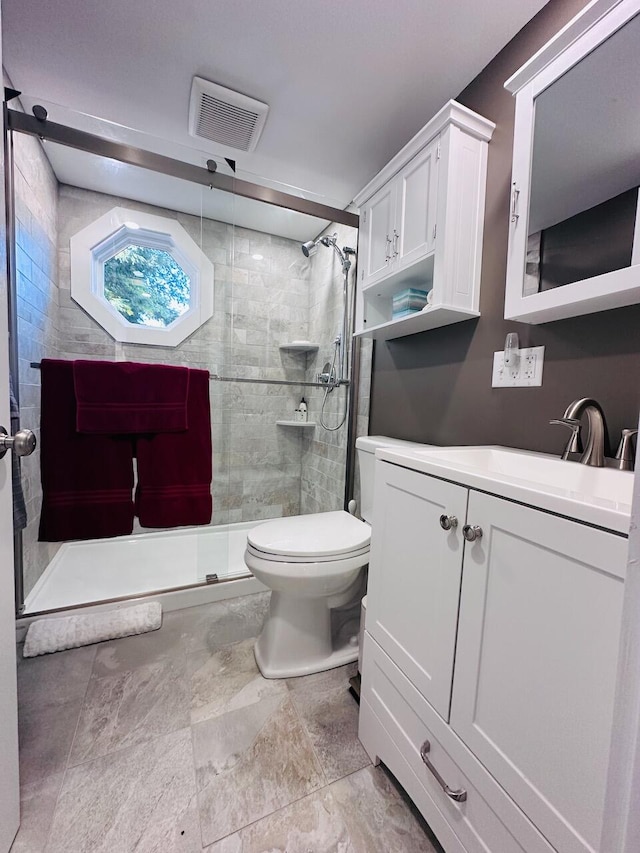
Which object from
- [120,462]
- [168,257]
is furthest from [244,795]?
[168,257]

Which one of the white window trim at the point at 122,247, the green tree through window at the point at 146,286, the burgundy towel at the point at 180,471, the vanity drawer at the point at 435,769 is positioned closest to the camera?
the vanity drawer at the point at 435,769

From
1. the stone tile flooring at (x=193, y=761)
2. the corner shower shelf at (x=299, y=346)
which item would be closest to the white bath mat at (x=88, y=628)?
the stone tile flooring at (x=193, y=761)

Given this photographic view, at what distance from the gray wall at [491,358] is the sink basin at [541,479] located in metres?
0.11

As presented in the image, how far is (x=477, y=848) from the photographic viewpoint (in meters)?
0.69

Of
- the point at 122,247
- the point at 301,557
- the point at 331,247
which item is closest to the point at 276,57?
the point at 331,247

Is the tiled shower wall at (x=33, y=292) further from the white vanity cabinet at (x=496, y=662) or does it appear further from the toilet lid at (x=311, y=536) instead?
the white vanity cabinet at (x=496, y=662)

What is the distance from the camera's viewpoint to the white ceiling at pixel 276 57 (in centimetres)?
113

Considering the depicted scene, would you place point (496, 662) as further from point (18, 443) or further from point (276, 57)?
point (276, 57)

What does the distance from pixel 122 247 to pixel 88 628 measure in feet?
6.40

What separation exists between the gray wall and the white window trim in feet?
4.33

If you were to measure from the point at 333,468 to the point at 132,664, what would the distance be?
4.57 ft

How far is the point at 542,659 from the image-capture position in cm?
55

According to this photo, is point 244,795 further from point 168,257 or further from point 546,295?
point 168,257

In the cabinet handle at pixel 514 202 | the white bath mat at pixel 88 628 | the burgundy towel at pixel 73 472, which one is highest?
the cabinet handle at pixel 514 202
